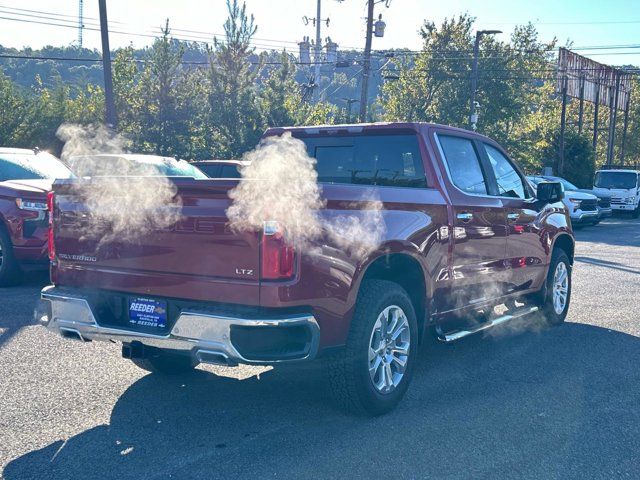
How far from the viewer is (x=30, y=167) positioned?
10.1m

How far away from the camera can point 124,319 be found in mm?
4598

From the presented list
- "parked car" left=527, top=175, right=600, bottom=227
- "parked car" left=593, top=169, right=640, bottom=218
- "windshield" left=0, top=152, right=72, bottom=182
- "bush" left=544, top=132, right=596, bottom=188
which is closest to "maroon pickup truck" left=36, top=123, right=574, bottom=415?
"windshield" left=0, top=152, right=72, bottom=182

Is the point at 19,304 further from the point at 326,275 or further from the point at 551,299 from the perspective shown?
the point at 551,299

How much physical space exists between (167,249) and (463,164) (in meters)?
2.85

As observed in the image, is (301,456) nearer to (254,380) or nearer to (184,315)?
(184,315)

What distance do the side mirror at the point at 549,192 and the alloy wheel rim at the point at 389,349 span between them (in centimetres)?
272

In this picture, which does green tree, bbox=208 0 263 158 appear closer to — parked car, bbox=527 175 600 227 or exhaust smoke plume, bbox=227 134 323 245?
parked car, bbox=527 175 600 227

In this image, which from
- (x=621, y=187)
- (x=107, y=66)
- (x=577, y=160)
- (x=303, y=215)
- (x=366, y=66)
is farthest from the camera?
(x=577, y=160)

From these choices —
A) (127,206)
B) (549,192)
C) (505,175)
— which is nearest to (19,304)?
(127,206)

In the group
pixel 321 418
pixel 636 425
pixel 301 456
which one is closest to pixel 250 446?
pixel 301 456

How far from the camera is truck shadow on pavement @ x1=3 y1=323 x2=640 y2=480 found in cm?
396

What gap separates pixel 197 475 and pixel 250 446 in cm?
48

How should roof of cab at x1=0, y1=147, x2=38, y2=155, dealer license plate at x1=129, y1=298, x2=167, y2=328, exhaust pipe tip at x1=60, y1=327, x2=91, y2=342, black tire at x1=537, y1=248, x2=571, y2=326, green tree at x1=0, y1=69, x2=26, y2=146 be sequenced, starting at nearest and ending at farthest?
dealer license plate at x1=129, y1=298, x2=167, y2=328 < exhaust pipe tip at x1=60, y1=327, x2=91, y2=342 < black tire at x1=537, y1=248, x2=571, y2=326 < roof of cab at x1=0, y1=147, x2=38, y2=155 < green tree at x1=0, y1=69, x2=26, y2=146

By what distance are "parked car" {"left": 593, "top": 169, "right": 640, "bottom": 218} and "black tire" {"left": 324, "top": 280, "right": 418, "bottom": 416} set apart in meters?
27.3
